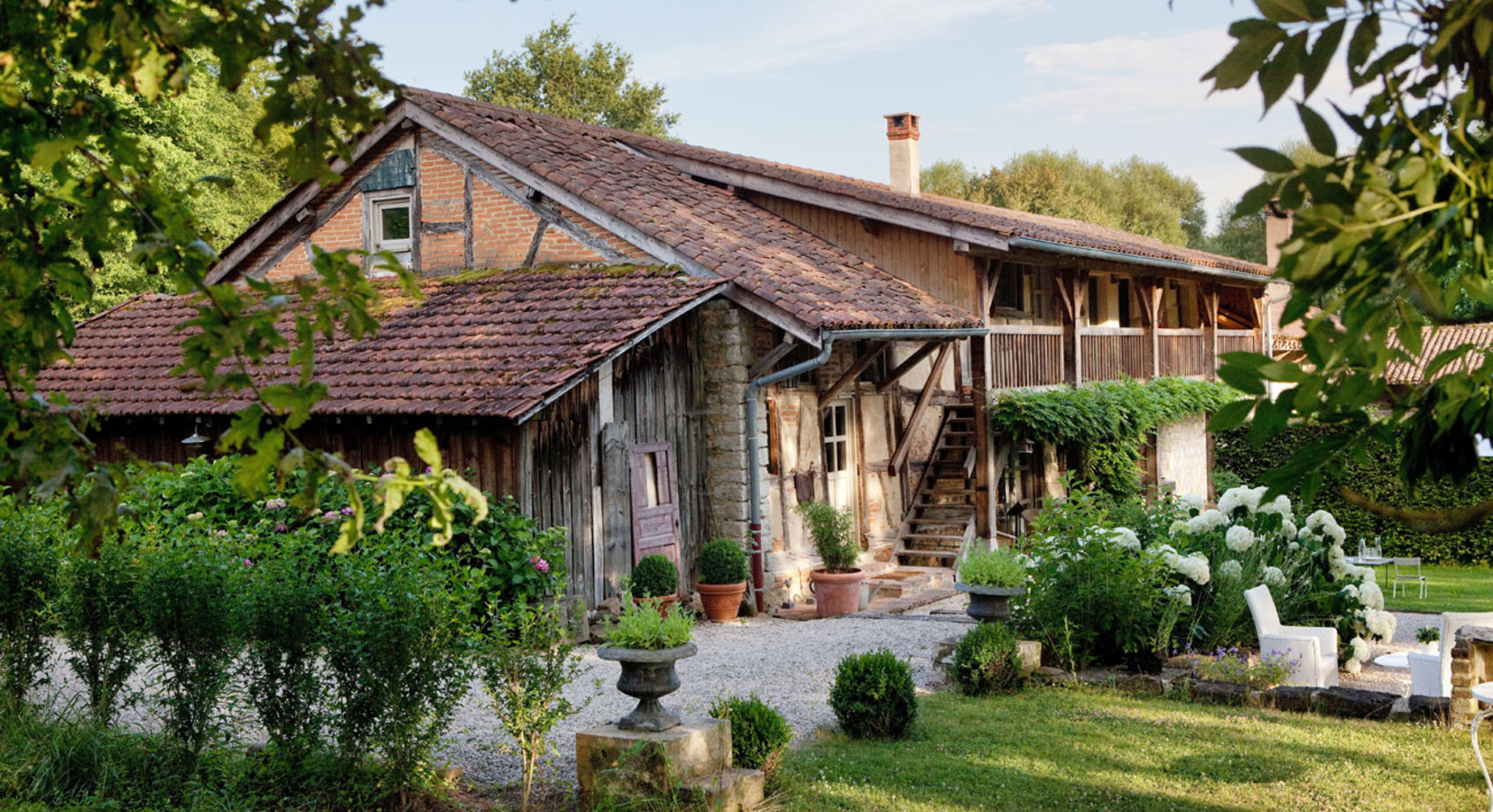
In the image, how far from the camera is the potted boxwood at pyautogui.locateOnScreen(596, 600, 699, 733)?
589 centimetres

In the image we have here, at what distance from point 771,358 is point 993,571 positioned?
370cm

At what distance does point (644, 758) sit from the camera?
5.73 metres

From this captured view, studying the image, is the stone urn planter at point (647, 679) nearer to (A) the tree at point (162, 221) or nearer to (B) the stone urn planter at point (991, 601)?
(A) the tree at point (162, 221)

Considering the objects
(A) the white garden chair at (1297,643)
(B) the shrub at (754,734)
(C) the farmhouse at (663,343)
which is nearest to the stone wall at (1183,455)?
(C) the farmhouse at (663,343)

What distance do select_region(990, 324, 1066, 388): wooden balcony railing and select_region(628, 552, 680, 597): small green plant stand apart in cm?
566

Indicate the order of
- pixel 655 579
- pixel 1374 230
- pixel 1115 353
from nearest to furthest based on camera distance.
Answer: pixel 1374 230 → pixel 655 579 → pixel 1115 353

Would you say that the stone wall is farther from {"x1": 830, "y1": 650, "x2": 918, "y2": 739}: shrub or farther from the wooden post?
{"x1": 830, "y1": 650, "x2": 918, "y2": 739}: shrub

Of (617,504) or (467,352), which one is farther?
(617,504)

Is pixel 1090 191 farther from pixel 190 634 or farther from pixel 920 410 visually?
pixel 190 634

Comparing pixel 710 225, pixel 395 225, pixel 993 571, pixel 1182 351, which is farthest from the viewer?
pixel 1182 351

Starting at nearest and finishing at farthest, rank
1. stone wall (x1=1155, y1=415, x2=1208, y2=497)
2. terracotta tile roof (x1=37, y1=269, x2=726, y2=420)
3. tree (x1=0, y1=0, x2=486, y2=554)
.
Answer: tree (x1=0, y1=0, x2=486, y2=554), terracotta tile roof (x1=37, y1=269, x2=726, y2=420), stone wall (x1=1155, y1=415, x2=1208, y2=497)

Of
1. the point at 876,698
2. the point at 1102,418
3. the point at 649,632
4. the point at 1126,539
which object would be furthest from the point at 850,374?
the point at 649,632

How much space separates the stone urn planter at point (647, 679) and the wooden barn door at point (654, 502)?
19.6 ft

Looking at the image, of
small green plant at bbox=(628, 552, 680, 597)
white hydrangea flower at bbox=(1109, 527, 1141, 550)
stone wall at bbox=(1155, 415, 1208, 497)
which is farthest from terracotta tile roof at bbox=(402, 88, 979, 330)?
stone wall at bbox=(1155, 415, 1208, 497)
